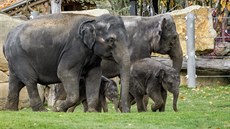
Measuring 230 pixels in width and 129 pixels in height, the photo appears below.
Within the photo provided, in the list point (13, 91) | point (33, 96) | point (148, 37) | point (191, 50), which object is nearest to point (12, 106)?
point (13, 91)

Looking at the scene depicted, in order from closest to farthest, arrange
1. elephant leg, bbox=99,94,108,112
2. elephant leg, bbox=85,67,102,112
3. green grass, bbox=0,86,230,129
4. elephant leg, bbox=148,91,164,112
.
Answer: green grass, bbox=0,86,230,129, elephant leg, bbox=85,67,102,112, elephant leg, bbox=148,91,164,112, elephant leg, bbox=99,94,108,112

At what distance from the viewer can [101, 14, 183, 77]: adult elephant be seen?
669 inches

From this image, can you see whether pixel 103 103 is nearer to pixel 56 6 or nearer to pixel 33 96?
pixel 33 96

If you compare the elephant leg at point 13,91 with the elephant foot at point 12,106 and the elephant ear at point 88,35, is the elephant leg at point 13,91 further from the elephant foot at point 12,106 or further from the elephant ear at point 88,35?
the elephant ear at point 88,35

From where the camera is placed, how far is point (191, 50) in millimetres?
24359

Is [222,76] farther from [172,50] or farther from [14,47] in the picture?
[14,47]

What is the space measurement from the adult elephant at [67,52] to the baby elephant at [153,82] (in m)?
1.79

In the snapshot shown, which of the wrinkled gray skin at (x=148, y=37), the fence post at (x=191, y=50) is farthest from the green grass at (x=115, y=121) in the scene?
the fence post at (x=191, y=50)

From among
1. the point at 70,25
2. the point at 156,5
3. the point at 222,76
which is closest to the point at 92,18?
the point at 70,25

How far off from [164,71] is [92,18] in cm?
208

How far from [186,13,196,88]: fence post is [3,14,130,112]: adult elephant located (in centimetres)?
893

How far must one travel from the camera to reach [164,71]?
54.5 feet

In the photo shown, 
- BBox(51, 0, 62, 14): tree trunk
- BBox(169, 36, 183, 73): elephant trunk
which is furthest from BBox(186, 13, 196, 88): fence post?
BBox(169, 36, 183, 73): elephant trunk

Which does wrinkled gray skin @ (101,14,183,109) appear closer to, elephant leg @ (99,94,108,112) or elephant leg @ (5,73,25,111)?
elephant leg @ (99,94,108,112)
